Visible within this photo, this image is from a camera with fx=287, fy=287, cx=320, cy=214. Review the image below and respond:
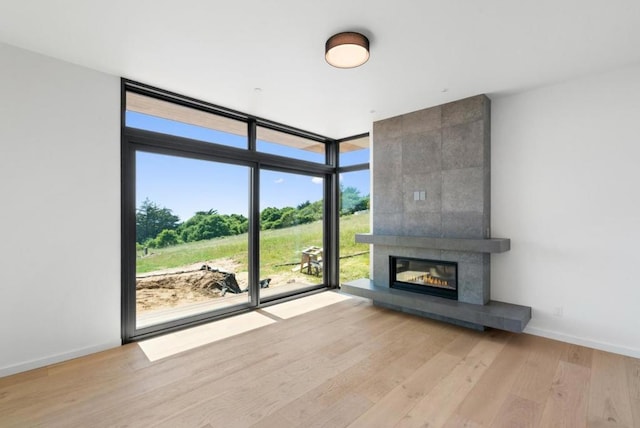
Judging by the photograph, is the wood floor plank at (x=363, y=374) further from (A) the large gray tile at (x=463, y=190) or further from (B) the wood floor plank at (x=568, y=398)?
(A) the large gray tile at (x=463, y=190)

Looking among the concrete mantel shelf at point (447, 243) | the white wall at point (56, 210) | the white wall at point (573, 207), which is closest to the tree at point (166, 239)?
the white wall at point (56, 210)

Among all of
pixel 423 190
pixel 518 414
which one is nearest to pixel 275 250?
pixel 423 190

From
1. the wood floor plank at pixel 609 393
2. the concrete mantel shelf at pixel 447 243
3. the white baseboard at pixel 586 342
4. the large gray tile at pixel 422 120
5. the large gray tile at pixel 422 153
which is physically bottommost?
the wood floor plank at pixel 609 393

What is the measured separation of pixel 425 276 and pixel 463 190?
1.27 metres

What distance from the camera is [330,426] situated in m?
1.84

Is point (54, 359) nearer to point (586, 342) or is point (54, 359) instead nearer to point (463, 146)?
point (463, 146)

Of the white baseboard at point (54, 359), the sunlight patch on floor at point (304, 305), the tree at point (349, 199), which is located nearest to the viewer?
the white baseboard at point (54, 359)

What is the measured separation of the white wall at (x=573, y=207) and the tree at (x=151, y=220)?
156 inches

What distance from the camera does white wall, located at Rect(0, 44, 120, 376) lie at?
95.7 inches

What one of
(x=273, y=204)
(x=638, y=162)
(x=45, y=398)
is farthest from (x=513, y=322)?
(x=45, y=398)

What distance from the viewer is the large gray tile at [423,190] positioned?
379 centimetres

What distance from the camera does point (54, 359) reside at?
8.56ft

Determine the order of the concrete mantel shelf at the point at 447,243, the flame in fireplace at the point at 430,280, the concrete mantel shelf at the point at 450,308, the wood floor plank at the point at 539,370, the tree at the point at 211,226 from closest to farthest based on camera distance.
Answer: the wood floor plank at the point at 539,370
the concrete mantel shelf at the point at 450,308
the concrete mantel shelf at the point at 447,243
the tree at the point at 211,226
the flame in fireplace at the point at 430,280

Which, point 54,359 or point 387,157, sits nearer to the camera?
point 54,359
